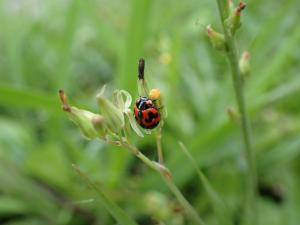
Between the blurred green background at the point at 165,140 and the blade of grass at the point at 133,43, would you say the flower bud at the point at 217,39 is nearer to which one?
the blurred green background at the point at 165,140

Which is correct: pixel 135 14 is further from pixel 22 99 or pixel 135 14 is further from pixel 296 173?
pixel 296 173

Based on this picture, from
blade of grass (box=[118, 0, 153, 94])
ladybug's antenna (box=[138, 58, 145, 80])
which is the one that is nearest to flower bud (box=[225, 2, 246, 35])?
ladybug's antenna (box=[138, 58, 145, 80])

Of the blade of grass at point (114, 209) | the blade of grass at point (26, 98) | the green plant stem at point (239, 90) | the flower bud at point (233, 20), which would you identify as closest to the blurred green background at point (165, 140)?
the blade of grass at point (26, 98)

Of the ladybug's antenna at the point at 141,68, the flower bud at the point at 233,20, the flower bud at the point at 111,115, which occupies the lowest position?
the flower bud at the point at 111,115

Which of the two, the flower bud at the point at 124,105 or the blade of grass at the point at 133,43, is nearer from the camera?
the flower bud at the point at 124,105

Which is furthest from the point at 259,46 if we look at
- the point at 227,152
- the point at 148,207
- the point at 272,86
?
the point at 148,207
